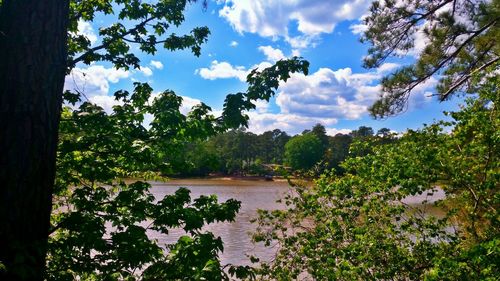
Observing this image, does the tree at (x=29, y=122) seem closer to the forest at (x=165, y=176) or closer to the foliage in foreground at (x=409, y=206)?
the forest at (x=165, y=176)

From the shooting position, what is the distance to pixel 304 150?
108 metres

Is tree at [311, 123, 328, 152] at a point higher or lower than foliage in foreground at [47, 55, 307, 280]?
higher

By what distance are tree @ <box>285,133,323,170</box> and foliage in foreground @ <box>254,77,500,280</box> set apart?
317 ft

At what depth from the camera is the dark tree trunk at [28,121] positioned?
292 centimetres

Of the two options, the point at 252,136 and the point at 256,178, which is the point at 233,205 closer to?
the point at 256,178

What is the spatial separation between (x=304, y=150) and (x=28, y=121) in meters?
106

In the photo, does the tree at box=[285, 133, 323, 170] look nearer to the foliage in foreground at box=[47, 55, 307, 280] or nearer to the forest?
the forest

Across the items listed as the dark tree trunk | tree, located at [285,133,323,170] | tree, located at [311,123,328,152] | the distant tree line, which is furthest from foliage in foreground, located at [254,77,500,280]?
tree, located at [311,123,328,152]

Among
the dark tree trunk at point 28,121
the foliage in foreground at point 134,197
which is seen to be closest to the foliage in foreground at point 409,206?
the foliage in foreground at point 134,197

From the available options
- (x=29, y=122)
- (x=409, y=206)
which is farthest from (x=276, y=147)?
(x=29, y=122)

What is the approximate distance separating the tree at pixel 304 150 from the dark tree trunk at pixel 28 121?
333 ft

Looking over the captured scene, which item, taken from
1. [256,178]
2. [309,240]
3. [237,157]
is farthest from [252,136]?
[309,240]

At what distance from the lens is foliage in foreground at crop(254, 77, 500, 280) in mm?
6406

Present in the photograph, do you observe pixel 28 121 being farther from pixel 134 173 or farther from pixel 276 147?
pixel 276 147
